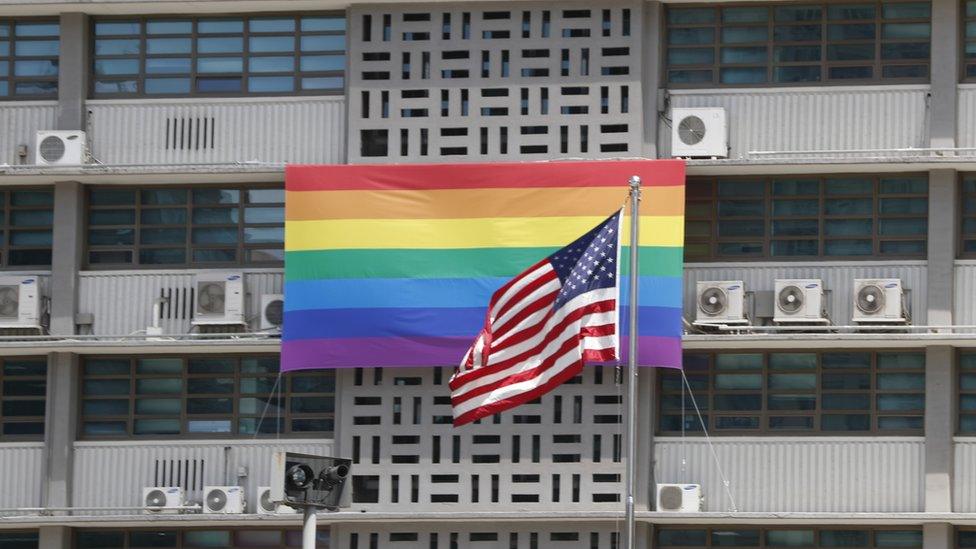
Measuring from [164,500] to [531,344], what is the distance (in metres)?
7.11

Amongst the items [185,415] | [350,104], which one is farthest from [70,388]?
[350,104]

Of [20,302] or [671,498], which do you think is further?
[20,302]

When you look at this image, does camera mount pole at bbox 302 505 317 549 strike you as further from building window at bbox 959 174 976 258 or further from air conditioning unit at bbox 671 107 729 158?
building window at bbox 959 174 976 258

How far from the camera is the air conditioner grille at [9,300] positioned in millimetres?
32562

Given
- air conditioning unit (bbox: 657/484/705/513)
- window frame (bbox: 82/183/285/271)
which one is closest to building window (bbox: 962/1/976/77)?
air conditioning unit (bbox: 657/484/705/513)

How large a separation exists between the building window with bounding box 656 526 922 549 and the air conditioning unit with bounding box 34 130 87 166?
9.68m

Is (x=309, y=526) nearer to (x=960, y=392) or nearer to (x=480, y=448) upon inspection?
(x=480, y=448)

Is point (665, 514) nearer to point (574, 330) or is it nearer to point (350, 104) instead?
point (574, 330)

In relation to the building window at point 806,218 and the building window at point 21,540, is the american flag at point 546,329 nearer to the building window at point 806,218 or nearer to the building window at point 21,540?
the building window at point 806,218

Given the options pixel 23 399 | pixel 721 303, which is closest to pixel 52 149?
pixel 23 399

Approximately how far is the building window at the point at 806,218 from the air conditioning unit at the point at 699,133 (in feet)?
2.16

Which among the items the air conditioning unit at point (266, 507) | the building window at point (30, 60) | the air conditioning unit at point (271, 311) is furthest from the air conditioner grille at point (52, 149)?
the air conditioning unit at point (266, 507)

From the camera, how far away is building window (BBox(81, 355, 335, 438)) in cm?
3228

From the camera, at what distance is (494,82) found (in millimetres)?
32062
